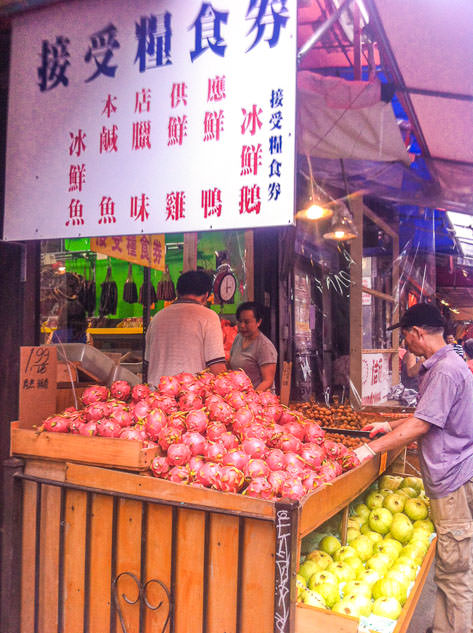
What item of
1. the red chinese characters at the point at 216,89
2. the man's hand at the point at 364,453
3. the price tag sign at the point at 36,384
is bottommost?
the man's hand at the point at 364,453

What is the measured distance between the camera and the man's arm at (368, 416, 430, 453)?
335 centimetres

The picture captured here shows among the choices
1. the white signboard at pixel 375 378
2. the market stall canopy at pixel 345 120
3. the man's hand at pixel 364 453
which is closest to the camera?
the man's hand at pixel 364 453

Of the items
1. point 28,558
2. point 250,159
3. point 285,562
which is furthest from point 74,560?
point 250,159

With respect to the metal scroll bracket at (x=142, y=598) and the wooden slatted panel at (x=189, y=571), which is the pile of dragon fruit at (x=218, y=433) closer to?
the wooden slatted panel at (x=189, y=571)

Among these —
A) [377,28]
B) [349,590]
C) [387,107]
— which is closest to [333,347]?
[387,107]

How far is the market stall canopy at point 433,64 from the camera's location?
3168mm

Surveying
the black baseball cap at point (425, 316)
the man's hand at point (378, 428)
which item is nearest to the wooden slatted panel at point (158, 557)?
the man's hand at point (378, 428)

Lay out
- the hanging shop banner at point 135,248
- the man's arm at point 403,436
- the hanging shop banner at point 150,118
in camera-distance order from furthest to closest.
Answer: the hanging shop banner at point 135,248
the man's arm at point 403,436
the hanging shop banner at point 150,118

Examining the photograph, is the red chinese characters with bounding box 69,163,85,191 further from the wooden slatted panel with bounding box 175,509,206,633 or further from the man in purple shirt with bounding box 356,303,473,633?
the man in purple shirt with bounding box 356,303,473,633

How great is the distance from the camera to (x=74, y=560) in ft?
7.80

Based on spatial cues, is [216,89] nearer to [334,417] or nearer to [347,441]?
[347,441]

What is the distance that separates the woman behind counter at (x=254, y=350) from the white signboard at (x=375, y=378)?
6.87 ft

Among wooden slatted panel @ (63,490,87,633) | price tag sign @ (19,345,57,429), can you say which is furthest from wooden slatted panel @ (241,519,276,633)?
price tag sign @ (19,345,57,429)

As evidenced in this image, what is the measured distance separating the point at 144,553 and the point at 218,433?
681 millimetres
